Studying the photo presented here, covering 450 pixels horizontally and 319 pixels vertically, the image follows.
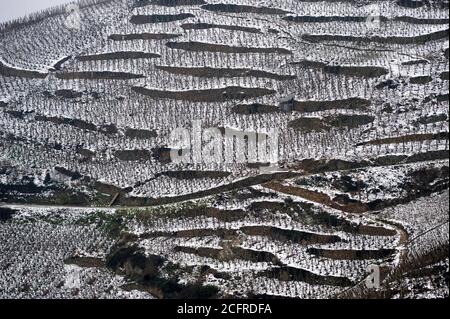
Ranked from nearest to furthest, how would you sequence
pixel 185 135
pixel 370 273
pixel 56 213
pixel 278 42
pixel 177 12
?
pixel 370 273, pixel 56 213, pixel 185 135, pixel 278 42, pixel 177 12

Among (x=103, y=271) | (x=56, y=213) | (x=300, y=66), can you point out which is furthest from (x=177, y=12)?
(x=103, y=271)

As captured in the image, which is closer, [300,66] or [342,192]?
[342,192]

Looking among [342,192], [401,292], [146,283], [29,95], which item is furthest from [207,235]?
[29,95]

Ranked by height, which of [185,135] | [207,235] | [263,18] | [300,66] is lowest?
[207,235]

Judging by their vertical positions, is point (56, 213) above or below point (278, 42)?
below

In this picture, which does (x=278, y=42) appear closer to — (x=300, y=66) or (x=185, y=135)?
(x=300, y=66)

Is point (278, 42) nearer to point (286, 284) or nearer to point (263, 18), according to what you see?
point (263, 18)

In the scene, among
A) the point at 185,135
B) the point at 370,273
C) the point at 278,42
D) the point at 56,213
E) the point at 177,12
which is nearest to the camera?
the point at 370,273
